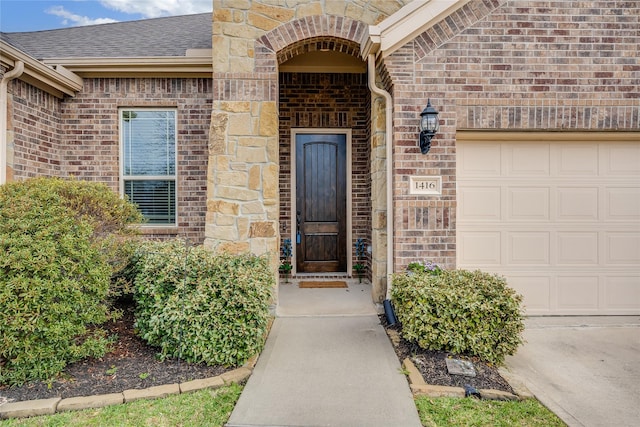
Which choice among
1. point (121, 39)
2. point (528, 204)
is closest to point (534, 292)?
point (528, 204)

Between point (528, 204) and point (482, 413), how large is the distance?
9.61 feet

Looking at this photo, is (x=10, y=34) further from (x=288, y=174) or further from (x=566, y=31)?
(x=566, y=31)

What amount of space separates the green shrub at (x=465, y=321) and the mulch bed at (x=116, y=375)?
175 centimetres

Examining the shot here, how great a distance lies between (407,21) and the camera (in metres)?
4.34

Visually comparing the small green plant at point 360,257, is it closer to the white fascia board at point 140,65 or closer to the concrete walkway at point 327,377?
the concrete walkway at point 327,377

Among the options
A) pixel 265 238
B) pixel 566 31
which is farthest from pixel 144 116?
pixel 566 31

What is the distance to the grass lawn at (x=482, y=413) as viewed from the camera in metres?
2.62

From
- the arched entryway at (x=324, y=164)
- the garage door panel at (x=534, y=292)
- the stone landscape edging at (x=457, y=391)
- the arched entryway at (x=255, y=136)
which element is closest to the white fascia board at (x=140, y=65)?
the arched entryway at (x=255, y=136)

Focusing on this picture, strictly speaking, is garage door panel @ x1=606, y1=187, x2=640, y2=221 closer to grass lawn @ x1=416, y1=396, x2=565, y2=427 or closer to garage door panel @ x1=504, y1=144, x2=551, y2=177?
garage door panel @ x1=504, y1=144, x2=551, y2=177

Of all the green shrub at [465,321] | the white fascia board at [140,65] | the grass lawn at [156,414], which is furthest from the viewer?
the white fascia board at [140,65]

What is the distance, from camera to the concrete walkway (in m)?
2.62

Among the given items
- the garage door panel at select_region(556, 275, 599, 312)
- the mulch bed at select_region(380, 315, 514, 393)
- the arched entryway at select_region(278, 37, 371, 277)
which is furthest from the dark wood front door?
the garage door panel at select_region(556, 275, 599, 312)

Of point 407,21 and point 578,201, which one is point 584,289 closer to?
point 578,201

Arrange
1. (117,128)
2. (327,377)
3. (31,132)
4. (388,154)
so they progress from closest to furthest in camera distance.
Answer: (327,377), (388,154), (31,132), (117,128)
